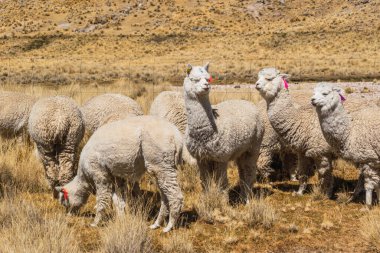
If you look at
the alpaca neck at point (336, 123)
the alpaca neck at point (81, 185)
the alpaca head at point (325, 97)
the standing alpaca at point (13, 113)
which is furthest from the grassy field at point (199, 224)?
the alpaca head at point (325, 97)

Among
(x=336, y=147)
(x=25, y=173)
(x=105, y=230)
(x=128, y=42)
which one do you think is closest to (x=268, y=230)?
(x=336, y=147)

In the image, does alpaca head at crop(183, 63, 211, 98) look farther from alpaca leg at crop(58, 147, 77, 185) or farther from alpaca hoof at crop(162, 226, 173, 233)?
alpaca leg at crop(58, 147, 77, 185)

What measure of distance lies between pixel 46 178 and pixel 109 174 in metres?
2.09

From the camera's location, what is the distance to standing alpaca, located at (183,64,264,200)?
5.91 m

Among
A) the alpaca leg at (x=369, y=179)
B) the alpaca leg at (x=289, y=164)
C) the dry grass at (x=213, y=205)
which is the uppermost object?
the alpaca leg at (x=369, y=179)

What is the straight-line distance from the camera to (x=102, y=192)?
559 centimetres

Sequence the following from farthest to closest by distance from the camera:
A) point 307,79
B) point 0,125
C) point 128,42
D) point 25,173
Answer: point 128,42, point 307,79, point 0,125, point 25,173

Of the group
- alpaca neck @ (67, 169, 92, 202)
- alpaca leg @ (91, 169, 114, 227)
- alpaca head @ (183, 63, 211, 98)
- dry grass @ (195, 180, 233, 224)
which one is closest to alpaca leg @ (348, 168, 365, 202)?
dry grass @ (195, 180, 233, 224)

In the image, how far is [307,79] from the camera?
25297 mm

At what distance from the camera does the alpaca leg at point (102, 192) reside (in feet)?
18.2

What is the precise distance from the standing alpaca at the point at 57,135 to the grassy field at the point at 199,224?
457mm

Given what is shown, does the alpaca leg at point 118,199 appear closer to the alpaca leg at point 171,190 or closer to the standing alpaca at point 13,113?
the alpaca leg at point 171,190

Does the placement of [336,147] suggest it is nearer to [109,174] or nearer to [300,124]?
[300,124]

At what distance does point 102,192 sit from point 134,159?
66 cm
